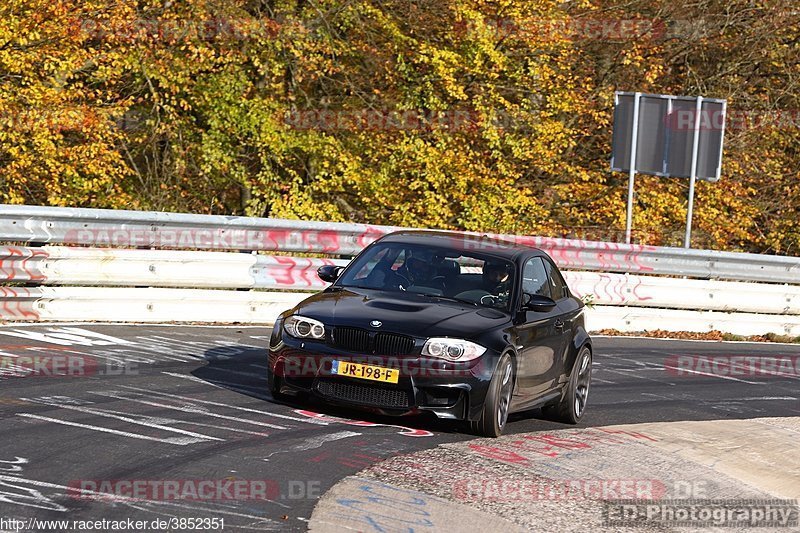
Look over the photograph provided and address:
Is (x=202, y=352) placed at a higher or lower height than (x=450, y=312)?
lower

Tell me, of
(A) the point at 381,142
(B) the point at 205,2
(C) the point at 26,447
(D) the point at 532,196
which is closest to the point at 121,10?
(B) the point at 205,2

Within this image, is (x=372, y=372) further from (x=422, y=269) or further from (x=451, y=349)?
(x=422, y=269)

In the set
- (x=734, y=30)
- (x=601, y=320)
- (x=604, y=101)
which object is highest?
(x=734, y=30)

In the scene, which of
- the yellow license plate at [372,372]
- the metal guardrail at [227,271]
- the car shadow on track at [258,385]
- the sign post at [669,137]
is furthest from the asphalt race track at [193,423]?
the sign post at [669,137]

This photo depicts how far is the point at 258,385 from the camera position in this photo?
10.8 meters

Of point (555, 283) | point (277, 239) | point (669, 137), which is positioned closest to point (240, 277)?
point (277, 239)

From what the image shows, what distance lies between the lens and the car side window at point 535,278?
10578mm

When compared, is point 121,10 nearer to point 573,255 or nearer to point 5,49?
point 5,49

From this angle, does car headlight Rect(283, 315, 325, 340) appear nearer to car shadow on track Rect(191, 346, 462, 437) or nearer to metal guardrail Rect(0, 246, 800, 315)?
car shadow on track Rect(191, 346, 462, 437)

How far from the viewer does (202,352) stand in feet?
41.0

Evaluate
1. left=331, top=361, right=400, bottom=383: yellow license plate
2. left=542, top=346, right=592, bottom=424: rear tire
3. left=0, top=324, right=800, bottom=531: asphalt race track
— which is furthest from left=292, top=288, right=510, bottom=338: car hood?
left=542, top=346, right=592, bottom=424: rear tire

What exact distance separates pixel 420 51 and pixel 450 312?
61.2 feet

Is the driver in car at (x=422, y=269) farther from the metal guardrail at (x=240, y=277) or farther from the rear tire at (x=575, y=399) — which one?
the metal guardrail at (x=240, y=277)

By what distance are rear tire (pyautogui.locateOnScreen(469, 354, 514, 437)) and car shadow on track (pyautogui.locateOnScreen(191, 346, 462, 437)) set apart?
22cm
